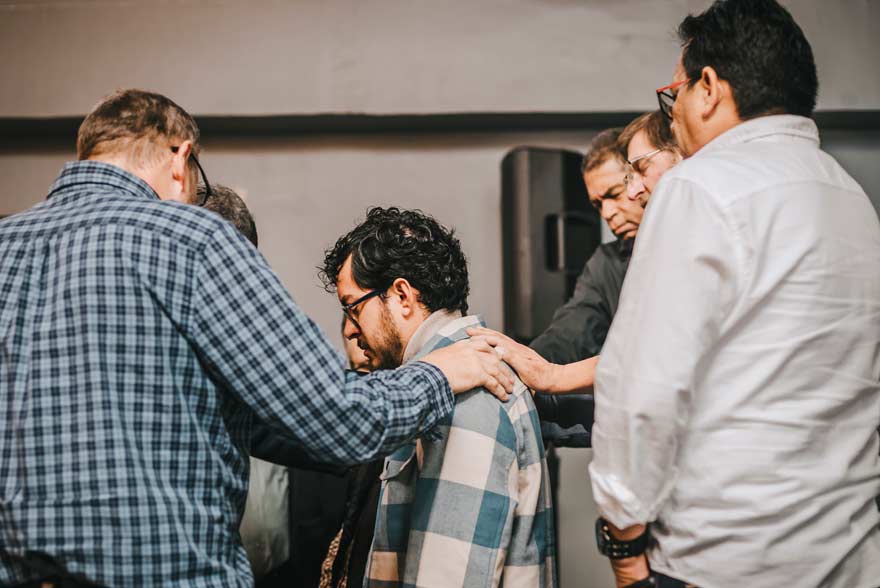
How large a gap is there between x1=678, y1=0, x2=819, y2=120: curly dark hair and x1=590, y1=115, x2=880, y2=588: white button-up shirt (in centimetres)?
13

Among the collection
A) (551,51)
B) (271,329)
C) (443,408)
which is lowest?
(443,408)

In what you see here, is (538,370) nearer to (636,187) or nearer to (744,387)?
(744,387)

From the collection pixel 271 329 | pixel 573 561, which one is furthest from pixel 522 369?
pixel 573 561

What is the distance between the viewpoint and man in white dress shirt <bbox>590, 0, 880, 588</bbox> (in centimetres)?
109

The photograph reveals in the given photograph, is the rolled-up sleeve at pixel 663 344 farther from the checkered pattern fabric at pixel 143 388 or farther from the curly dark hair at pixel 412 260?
the curly dark hair at pixel 412 260

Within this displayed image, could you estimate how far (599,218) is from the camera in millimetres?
3488

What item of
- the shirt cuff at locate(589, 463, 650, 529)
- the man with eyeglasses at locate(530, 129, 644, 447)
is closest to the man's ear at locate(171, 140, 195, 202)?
the shirt cuff at locate(589, 463, 650, 529)

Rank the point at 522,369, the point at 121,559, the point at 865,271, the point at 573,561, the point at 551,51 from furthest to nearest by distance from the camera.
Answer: the point at 573,561 < the point at 551,51 < the point at 522,369 < the point at 865,271 < the point at 121,559

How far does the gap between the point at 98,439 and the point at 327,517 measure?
1426mm

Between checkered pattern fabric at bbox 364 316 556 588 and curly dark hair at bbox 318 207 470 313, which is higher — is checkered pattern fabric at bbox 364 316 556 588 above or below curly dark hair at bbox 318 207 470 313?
below

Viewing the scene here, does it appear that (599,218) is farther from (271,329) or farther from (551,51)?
(271,329)

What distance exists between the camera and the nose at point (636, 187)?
7.11 ft

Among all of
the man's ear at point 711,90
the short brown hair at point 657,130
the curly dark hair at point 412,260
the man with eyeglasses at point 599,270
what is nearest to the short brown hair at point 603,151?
the man with eyeglasses at point 599,270

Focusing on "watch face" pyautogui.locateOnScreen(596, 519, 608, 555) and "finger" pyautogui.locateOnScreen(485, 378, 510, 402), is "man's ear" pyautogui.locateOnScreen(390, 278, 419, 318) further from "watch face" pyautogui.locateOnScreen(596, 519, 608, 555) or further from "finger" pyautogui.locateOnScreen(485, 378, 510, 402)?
"watch face" pyautogui.locateOnScreen(596, 519, 608, 555)
